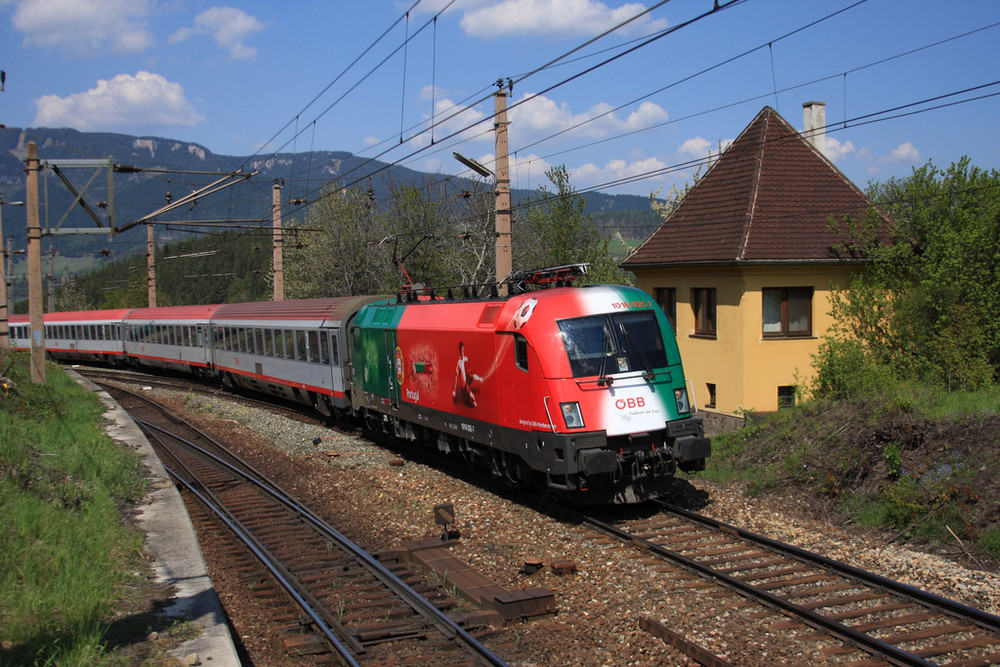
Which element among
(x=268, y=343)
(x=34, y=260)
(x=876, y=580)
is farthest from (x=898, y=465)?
(x=268, y=343)

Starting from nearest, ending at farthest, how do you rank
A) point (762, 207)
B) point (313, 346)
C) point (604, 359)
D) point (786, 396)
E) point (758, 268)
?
point (604, 359) < point (758, 268) < point (786, 396) < point (762, 207) < point (313, 346)

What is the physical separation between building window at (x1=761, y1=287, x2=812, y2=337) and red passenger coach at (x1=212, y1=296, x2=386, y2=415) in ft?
28.4

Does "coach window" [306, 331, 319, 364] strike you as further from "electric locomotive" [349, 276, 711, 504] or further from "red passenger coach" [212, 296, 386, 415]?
"electric locomotive" [349, 276, 711, 504]

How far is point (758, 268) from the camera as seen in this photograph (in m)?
17.5

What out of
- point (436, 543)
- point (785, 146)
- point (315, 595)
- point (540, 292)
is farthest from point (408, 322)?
point (785, 146)

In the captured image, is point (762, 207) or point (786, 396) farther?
point (762, 207)

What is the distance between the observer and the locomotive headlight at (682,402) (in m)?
10.6

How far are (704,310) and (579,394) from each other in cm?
987

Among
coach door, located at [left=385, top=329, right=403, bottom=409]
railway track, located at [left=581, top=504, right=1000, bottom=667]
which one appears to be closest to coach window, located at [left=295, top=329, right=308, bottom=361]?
coach door, located at [left=385, top=329, right=403, bottom=409]

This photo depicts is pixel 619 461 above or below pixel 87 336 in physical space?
below

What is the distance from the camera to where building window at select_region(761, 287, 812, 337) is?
703 inches

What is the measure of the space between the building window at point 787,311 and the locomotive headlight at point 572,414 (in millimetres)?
9219

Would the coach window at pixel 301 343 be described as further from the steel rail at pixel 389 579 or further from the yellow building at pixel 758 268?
the yellow building at pixel 758 268

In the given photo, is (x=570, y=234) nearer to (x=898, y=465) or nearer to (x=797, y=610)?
→ (x=898, y=465)
